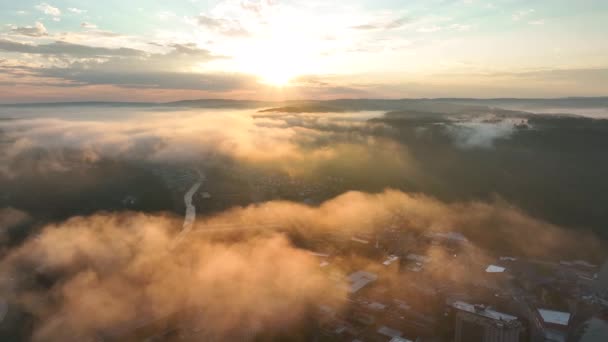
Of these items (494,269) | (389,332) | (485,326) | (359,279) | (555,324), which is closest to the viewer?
(389,332)

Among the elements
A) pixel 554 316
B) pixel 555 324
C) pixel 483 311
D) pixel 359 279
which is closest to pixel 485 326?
pixel 483 311

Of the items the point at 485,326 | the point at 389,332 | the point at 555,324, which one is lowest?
the point at 389,332

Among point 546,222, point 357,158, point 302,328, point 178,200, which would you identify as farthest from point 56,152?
point 546,222

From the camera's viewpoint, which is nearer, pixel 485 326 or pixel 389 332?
pixel 389 332

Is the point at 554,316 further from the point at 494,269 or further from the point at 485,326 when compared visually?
the point at 494,269

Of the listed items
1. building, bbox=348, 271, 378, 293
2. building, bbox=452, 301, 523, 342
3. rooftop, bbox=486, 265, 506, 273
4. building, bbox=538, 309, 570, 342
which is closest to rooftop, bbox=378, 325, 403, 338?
building, bbox=452, 301, 523, 342

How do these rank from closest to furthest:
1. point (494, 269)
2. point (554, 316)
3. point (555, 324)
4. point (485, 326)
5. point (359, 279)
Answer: point (485, 326), point (555, 324), point (554, 316), point (359, 279), point (494, 269)

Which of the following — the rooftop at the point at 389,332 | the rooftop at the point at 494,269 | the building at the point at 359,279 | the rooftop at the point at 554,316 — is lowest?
the rooftop at the point at 389,332

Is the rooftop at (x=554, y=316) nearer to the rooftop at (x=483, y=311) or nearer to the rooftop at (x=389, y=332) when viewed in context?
the rooftop at (x=483, y=311)

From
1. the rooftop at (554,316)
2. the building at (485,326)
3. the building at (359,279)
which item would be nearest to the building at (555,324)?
the rooftop at (554,316)
